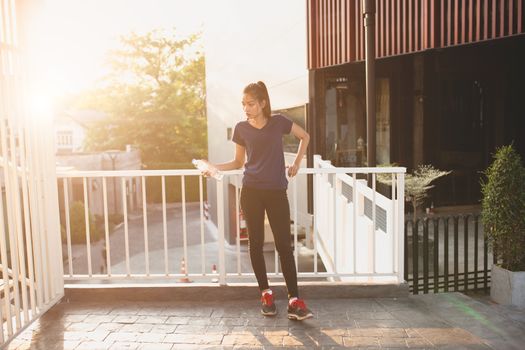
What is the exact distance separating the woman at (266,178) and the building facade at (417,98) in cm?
560

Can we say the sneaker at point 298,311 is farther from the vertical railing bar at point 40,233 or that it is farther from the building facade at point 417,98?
the building facade at point 417,98

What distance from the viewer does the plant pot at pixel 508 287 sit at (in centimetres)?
439

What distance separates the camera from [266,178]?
3256 mm

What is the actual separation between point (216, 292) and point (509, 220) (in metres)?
2.65

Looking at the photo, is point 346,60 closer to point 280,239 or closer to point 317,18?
point 317,18

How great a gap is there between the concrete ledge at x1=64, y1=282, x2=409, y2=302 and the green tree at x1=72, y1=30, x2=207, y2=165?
2816 cm

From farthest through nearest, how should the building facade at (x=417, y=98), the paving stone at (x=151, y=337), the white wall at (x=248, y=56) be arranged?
the white wall at (x=248, y=56), the building facade at (x=417, y=98), the paving stone at (x=151, y=337)

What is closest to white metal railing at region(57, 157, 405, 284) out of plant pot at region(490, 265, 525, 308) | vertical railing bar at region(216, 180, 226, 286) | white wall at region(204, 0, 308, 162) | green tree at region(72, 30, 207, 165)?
vertical railing bar at region(216, 180, 226, 286)

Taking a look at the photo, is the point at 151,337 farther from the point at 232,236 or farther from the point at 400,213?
the point at 232,236

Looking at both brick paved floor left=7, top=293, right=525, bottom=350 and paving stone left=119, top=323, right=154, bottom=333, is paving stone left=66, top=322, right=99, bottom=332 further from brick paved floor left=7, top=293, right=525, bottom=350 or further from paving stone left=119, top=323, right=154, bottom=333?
paving stone left=119, top=323, right=154, bottom=333

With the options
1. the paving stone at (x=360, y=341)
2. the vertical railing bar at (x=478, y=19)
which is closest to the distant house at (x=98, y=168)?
the vertical railing bar at (x=478, y=19)

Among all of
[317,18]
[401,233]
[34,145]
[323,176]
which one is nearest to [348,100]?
[317,18]

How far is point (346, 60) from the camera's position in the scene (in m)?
9.23

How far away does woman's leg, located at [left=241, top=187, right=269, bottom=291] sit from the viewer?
3.33m
